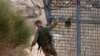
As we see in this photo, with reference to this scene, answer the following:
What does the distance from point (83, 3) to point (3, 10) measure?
2153 mm

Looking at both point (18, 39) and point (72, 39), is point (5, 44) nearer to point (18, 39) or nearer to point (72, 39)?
point (18, 39)

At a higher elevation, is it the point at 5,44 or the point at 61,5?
the point at 61,5

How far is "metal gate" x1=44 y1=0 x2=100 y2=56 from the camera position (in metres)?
8.64

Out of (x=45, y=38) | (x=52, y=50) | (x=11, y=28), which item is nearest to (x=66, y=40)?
(x=52, y=50)

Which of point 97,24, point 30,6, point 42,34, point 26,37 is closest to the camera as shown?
point 42,34

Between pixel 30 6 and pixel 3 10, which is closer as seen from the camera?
pixel 3 10

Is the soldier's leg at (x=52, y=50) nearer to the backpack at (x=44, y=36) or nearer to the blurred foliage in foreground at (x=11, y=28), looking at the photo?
the backpack at (x=44, y=36)

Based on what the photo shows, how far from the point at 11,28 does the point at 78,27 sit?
5.86ft

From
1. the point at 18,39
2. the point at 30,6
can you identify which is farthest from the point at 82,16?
the point at 30,6

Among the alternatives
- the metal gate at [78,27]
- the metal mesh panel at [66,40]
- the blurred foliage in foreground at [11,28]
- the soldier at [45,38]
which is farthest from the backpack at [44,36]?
the blurred foliage in foreground at [11,28]

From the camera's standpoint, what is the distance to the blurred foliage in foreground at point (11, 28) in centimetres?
915

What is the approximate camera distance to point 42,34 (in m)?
8.21

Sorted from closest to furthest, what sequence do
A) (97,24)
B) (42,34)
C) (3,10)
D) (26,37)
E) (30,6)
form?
1. (42,34)
2. (97,24)
3. (3,10)
4. (26,37)
5. (30,6)

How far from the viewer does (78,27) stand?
28.3ft
